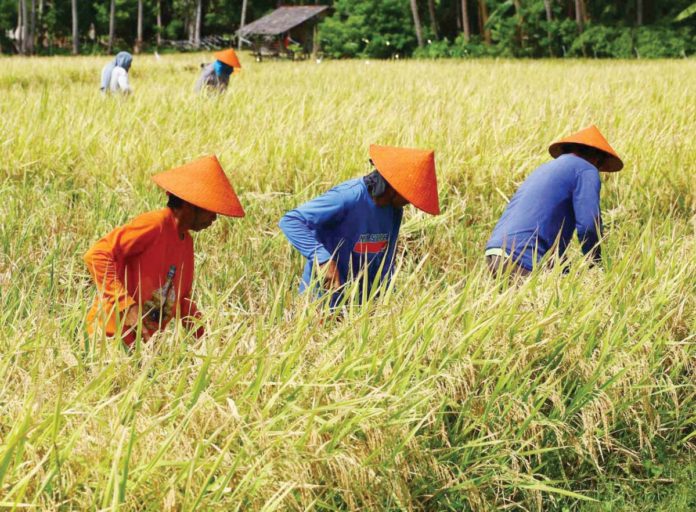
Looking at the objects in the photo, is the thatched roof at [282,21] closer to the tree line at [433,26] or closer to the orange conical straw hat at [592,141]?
the tree line at [433,26]

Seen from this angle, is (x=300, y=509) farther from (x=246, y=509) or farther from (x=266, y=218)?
(x=266, y=218)

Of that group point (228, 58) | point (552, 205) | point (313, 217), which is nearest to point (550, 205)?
point (552, 205)

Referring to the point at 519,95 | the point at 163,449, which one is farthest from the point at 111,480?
the point at 519,95

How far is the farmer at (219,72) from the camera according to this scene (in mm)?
8570

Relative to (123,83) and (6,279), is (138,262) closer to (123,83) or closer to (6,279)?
(6,279)

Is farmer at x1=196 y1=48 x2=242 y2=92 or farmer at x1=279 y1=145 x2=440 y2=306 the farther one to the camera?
farmer at x1=196 y1=48 x2=242 y2=92

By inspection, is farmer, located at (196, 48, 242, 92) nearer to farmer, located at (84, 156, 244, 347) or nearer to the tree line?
farmer, located at (84, 156, 244, 347)

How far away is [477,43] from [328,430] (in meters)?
31.3

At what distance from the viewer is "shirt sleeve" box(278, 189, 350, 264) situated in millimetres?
3436

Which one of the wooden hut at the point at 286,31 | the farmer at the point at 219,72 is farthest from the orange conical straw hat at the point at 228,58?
the wooden hut at the point at 286,31

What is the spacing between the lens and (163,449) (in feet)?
6.79

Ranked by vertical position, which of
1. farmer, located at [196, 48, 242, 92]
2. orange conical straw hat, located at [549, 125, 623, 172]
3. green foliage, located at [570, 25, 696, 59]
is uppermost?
green foliage, located at [570, 25, 696, 59]

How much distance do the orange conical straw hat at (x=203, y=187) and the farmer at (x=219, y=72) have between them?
5.64 metres

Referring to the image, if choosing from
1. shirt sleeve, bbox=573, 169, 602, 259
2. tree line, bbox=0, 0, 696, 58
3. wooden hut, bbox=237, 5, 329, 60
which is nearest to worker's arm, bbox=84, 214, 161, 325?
shirt sleeve, bbox=573, 169, 602, 259
